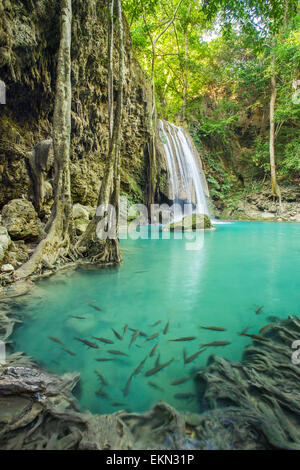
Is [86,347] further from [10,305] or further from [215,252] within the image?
[215,252]

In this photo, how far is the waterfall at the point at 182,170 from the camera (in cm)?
1241

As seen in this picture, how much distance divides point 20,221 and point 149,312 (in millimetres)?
3105

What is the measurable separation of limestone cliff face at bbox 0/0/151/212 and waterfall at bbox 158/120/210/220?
14.3ft

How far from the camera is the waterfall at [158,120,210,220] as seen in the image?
12406 mm

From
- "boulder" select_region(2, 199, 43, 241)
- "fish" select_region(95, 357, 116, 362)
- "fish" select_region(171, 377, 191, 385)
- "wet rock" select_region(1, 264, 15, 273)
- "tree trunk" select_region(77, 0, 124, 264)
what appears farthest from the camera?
"tree trunk" select_region(77, 0, 124, 264)

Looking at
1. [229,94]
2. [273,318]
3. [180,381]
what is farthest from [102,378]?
[229,94]

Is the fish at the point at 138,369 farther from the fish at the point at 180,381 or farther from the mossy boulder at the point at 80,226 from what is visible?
the mossy boulder at the point at 80,226

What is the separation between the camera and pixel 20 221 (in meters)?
3.99

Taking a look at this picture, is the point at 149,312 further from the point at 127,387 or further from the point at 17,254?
the point at 17,254

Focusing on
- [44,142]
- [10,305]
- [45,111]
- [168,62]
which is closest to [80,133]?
[45,111]

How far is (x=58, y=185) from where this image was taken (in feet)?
13.0

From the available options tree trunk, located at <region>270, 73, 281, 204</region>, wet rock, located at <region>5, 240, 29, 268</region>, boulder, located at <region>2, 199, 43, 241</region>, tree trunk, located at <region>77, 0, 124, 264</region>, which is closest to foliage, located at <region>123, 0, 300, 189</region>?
tree trunk, located at <region>270, 73, 281, 204</region>

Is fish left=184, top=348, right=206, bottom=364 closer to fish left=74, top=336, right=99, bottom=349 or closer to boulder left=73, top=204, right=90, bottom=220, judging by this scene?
fish left=74, top=336, right=99, bottom=349

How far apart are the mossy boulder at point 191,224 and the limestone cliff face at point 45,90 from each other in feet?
11.9
